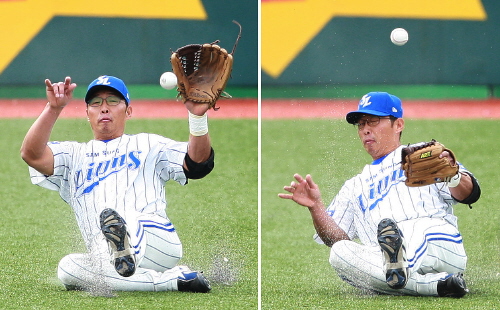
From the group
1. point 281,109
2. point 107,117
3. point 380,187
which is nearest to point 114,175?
point 107,117

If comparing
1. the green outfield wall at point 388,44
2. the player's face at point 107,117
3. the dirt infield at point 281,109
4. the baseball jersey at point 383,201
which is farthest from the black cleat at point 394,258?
the green outfield wall at point 388,44

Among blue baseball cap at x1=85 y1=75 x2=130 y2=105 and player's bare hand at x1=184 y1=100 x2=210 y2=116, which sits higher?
blue baseball cap at x1=85 y1=75 x2=130 y2=105

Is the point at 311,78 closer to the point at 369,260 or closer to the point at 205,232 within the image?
the point at 205,232

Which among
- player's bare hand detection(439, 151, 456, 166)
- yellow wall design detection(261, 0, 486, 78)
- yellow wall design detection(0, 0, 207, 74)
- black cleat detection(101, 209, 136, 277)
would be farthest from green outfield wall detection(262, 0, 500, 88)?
black cleat detection(101, 209, 136, 277)

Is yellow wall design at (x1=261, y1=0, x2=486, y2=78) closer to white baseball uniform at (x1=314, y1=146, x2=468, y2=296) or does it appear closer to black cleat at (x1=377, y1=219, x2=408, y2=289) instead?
white baseball uniform at (x1=314, y1=146, x2=468, y2=296)

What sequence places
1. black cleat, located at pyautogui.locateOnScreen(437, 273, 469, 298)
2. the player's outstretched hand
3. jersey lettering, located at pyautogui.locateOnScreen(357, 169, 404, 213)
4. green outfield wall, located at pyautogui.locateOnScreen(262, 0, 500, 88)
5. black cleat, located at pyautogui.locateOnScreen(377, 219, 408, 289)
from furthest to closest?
green outfield wall, located at pyautogui.locateOnScreen(262, 0, 500, 88), jersey lettering, located at pyautogui.locateOnScreen(357, 169, 404, 213), the player's outstretched hand, black cleat, located at pyautogui.locateOnScreen(437, 273, 469, 298), black cleat, located at pyautogui.locateOnScreen(377, 219, 408, 289)

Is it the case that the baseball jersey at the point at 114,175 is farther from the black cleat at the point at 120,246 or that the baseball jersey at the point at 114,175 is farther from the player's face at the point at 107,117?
the black cleat at the point at 120,246
